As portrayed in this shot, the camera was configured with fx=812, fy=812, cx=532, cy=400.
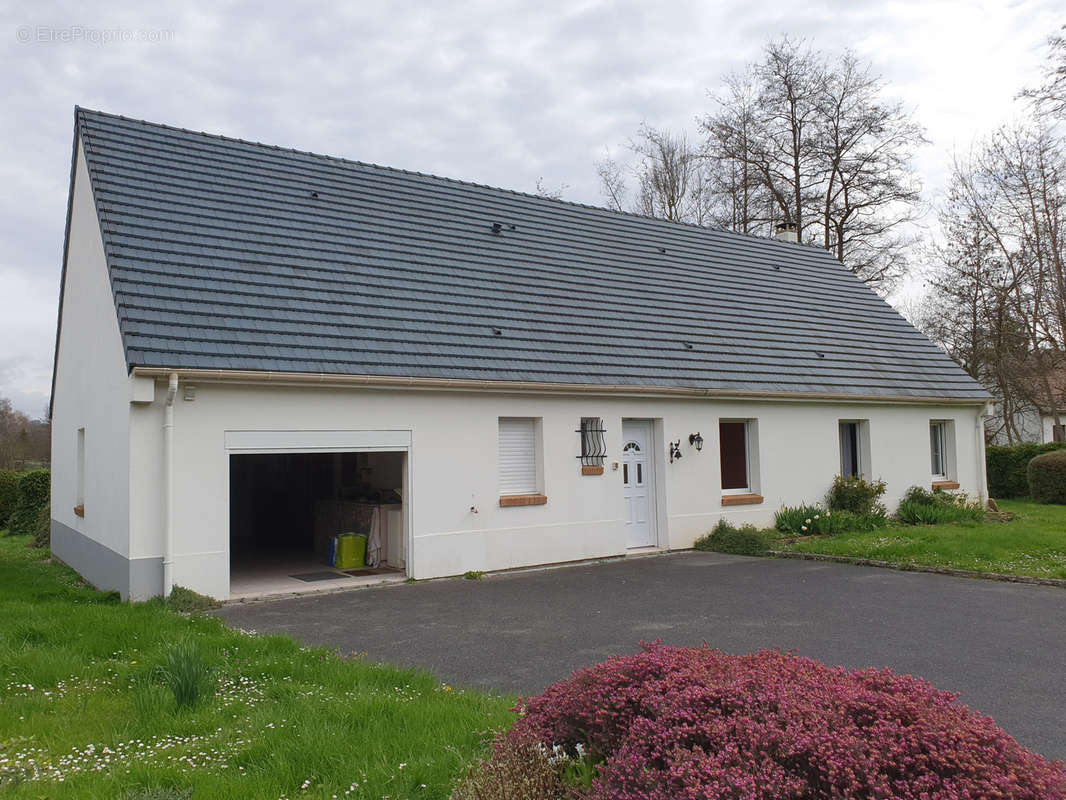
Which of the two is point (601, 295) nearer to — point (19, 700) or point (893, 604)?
point (893, 604)

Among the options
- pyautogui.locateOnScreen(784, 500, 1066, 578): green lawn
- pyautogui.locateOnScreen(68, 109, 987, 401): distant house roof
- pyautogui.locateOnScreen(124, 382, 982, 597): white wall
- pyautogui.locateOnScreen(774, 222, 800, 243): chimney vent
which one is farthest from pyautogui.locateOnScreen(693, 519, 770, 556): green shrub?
pyautogui.locateOnScreen(774, 222, 800, 243): chimney vent

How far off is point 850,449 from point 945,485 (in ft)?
9.22

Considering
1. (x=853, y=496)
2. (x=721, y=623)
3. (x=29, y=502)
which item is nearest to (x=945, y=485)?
(x=853, y=496)

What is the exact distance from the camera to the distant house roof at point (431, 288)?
1119 cm

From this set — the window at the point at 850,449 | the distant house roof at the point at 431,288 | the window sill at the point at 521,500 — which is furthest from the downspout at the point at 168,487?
the window at the point at 850,449

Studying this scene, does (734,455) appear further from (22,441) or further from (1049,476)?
(22,441)

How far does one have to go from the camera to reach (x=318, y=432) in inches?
435

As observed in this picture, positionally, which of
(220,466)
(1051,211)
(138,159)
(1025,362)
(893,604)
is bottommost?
(893,604)

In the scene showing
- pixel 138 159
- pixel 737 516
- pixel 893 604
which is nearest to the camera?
pixel 893 604

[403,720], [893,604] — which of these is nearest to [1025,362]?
[893,604]

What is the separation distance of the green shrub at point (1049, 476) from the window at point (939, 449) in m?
4.45

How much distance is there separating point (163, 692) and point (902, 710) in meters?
4.76

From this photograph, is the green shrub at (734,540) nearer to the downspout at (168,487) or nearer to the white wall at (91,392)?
the downspout at (168,487)

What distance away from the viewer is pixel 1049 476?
21.8 meters
